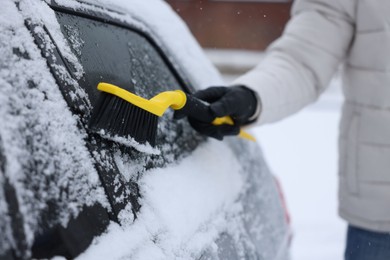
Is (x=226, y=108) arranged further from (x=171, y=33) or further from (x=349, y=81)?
(x=349, y=81)

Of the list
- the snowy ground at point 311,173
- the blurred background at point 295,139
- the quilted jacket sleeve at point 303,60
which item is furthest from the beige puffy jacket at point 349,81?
the snowy ground at point 311,173

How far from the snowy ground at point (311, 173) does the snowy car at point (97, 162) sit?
2569 millimetres

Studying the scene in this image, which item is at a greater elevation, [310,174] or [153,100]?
[153,100]

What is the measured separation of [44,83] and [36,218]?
0.25 metres

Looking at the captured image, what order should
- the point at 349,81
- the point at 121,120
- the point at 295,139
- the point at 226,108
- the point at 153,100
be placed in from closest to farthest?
the point at 121,120 → the point at 153,100 → the point at 226,108 → the point at 349,81 → the point at 295,139

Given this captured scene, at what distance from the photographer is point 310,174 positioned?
5.88 metres

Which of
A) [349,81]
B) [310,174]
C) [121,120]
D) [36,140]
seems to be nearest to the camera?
[36,140]

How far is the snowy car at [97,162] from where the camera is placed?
0.89 metres

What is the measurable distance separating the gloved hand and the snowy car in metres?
0.05

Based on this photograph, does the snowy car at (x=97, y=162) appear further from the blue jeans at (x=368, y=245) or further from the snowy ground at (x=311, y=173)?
the snowy ground at (x=311, y=173)

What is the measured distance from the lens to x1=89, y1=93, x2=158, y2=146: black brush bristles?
1.10 m

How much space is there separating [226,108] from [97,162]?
0.74 m

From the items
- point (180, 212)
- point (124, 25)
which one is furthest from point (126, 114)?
point (124, 25)

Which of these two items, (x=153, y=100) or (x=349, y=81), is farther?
(x=349, y=81)
